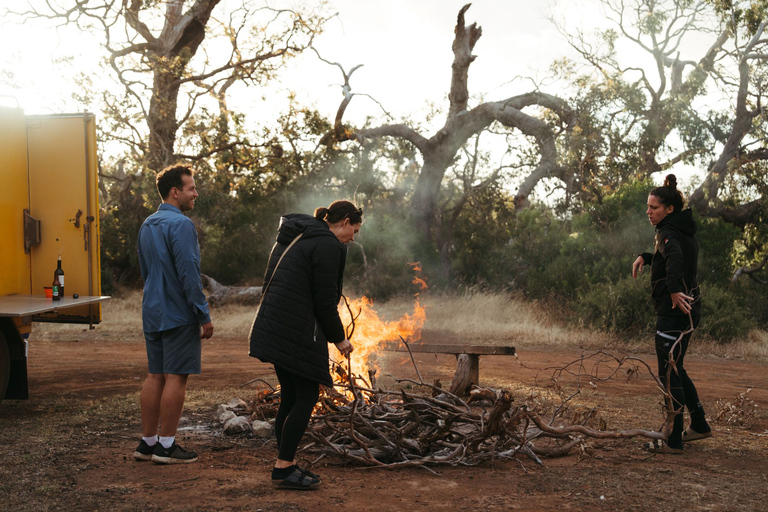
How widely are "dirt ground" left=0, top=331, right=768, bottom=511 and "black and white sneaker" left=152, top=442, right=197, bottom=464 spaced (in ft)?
0.21

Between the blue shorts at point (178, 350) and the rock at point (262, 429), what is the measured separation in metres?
1.22

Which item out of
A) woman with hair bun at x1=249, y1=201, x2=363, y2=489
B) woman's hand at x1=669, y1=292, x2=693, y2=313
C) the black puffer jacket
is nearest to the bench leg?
woman's hand at x1=669, y1=292, x2=693, y2=313

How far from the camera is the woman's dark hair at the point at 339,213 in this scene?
452cm

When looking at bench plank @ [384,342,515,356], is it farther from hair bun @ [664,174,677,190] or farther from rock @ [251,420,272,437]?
hair bun @ [664,174,677,190]

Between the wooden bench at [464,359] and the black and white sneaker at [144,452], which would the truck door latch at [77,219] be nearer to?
the black and white sneaker at [144,452]

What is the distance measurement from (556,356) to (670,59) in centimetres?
1703

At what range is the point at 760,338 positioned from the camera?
42.5 ft

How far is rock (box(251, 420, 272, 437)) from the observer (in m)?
5.91

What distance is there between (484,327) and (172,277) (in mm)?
9811

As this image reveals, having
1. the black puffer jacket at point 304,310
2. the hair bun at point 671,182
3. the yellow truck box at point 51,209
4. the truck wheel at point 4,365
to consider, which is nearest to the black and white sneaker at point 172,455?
the black puffer jacket at point 304,310

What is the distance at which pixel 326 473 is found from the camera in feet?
16.1

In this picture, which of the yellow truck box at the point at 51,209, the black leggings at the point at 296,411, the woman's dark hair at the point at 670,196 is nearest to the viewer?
the black leggings at the point at 296,411

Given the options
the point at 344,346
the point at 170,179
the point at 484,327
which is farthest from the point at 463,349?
the point at 484,327

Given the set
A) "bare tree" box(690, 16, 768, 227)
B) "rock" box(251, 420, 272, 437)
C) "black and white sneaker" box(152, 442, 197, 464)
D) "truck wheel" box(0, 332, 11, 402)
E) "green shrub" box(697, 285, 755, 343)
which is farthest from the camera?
"bare tree" box(690, 16, 768, 227)
